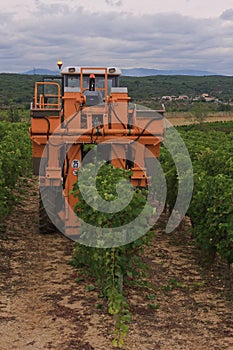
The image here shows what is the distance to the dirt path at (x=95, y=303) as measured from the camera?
21.1 ft

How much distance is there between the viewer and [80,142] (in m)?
9.52

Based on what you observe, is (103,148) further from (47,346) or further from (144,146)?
(47,346)

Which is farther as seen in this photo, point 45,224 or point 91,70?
point 91,70

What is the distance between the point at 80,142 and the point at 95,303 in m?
3.12

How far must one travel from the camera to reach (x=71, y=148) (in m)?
9.70

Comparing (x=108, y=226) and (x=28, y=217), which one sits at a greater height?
(x=108, y=226)

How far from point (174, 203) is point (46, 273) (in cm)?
454

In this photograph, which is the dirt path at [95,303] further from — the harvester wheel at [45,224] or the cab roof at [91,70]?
the cab roof at [91,70]

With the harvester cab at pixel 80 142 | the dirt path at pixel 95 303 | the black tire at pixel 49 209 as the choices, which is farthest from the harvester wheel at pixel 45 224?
the harvester cab at pixel 80 142

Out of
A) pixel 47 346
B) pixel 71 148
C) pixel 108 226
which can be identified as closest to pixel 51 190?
pixel 71 148

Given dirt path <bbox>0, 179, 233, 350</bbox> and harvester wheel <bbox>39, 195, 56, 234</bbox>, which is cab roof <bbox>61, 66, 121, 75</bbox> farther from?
dirt path <bbox>0, 179, 233, 350</bbox>

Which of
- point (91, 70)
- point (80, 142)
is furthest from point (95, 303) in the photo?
point (91, 70)

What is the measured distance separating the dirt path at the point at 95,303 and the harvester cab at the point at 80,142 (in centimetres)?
102

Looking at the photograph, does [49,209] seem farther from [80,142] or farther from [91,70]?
[91,70]
